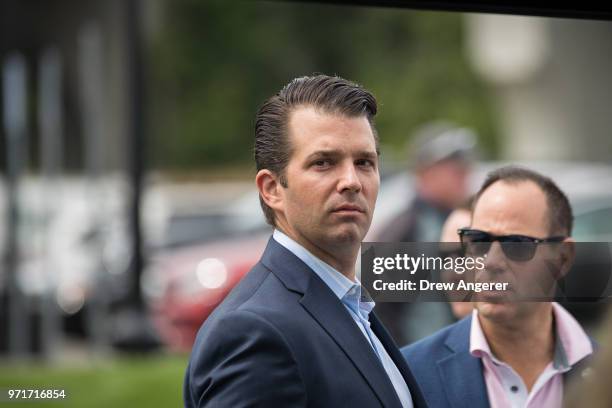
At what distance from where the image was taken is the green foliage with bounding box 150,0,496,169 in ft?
89.8

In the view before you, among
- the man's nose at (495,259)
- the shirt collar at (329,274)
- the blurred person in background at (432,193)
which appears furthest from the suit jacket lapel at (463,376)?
the blurred person in background at (432,193)

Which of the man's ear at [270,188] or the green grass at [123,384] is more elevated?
the green grass at [123,384]

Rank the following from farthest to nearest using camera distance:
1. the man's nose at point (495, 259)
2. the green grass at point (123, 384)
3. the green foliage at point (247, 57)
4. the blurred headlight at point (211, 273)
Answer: the green foliage at point (247, 57) → the blurred headlight at point (211, 273) → the green grass at point (123, 384) → the man's nose at point (495, 259)

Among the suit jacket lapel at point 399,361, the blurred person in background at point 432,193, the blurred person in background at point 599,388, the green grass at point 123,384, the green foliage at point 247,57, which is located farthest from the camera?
the green foliage at point 247,57

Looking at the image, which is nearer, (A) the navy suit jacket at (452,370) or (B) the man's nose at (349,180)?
(B) the man's nose at (349,180)

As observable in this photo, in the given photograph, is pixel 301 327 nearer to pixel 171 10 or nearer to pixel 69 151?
pixel 69 151

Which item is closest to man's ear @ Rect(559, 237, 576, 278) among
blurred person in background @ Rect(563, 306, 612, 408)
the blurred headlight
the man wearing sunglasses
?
the man wearing sunglasses

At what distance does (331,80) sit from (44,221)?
10.8 meters

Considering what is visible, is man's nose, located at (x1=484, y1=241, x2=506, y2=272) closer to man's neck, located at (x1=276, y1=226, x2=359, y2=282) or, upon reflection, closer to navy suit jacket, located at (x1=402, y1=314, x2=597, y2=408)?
navy suit jacket, located at (x1=402, y1=314, x2=597, y2=408)

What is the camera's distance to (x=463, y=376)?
97.0 inches

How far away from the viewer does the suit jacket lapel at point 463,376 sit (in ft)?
8.02

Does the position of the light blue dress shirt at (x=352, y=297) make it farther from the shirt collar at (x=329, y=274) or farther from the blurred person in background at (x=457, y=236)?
the blurred person in background at (x=457, y=236)

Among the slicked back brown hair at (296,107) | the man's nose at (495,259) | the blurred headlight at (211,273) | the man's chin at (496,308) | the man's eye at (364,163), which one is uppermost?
the blurred headlight at (211,273)

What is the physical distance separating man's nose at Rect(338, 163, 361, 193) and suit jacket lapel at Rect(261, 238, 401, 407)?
175mm
